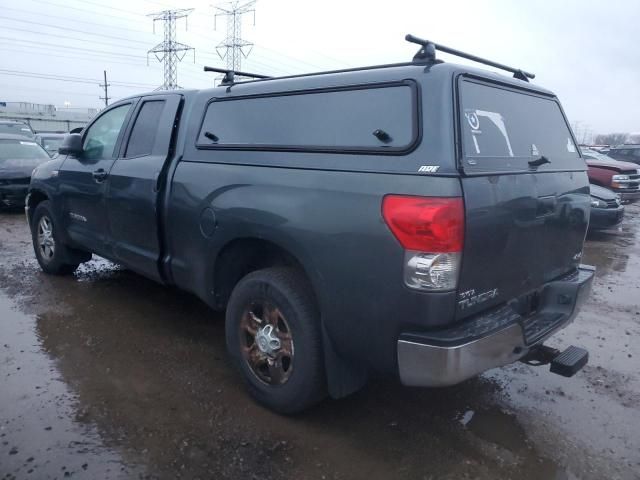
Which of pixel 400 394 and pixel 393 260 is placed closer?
pixel 393 260

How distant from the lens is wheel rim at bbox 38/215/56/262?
5727mm

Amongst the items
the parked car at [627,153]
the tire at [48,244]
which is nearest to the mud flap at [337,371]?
the tire at [48,244]

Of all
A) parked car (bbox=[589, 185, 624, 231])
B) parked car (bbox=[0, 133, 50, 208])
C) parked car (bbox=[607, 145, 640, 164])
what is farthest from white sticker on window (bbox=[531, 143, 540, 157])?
parked car (bbox=[607, 145, 640, 164])

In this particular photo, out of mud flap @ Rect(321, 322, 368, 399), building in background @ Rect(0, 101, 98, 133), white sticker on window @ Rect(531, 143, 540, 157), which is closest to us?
mud flap @ Rect(321, 322, 368, 399)

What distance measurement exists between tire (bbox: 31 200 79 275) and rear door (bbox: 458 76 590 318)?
4507mm

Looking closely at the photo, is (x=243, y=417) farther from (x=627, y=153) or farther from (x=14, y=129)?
(x=627, y=153)

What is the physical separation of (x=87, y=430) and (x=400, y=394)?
1937 millimetres

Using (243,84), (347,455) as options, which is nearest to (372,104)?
(243,84)

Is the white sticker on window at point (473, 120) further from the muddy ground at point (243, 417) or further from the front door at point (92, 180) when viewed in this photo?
the front door at point (92, 180)

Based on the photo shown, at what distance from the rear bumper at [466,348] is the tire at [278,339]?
571mm

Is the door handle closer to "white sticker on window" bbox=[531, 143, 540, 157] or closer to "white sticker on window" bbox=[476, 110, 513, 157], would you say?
"white sticker on window" bbox=[476, 110, 513, 157]

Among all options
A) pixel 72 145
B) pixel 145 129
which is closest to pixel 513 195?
pixel 145 129

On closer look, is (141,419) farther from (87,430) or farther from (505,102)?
(505,102)

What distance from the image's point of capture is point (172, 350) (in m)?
4.10
